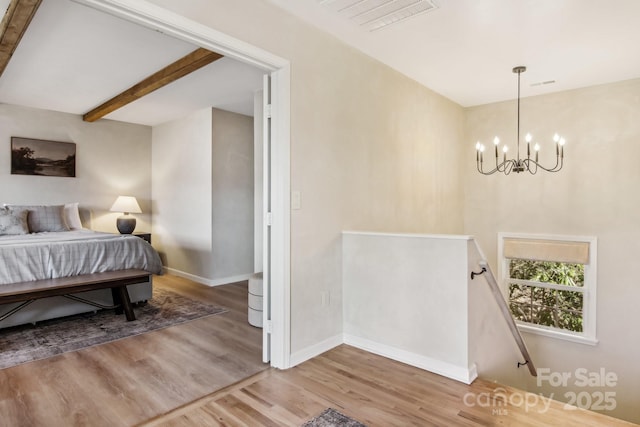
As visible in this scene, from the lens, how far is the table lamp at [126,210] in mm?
5719

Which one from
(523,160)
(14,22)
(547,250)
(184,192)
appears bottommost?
(547,250)

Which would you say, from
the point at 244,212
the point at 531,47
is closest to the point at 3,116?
the point at 244,212

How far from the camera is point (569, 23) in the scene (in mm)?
2805

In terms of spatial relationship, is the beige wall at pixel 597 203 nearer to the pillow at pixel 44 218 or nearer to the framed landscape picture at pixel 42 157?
the pillow at pixel 44 218

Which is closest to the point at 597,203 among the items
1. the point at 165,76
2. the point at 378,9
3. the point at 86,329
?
the point at 378,9

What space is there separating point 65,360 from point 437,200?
415 cm

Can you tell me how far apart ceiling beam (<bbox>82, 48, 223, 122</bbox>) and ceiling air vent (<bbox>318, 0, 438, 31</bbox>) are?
1.09 metres

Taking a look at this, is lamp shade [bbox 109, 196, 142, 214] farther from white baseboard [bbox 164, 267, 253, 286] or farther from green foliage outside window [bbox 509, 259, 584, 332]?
green foliage outside window [bbox 509, 259, 584, 332]

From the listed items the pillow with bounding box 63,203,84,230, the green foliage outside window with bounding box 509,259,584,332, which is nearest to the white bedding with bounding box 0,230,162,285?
the pillow with bounding box 63,203,84,230

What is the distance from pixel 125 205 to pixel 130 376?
404 cm

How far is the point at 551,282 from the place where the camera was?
4.73 meters

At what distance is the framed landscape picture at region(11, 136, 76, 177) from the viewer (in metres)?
5.17

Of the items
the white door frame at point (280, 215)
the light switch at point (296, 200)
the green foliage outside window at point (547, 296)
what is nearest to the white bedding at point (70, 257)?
the white door frame at point (280, 215)

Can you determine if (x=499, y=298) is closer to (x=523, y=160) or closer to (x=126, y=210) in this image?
(x=523, y=160)
